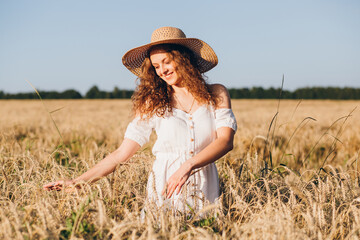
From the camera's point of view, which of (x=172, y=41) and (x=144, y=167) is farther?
(x=144, y=167)

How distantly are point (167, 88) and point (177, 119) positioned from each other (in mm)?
316

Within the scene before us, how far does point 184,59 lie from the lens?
2.05 m

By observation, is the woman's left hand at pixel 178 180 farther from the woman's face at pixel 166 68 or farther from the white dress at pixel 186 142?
the woman's face at pixel 166 68

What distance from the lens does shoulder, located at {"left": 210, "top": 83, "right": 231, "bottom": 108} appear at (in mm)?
1933

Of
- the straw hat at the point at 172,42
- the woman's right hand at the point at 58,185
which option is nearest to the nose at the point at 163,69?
the straw hat at the point at 172,42

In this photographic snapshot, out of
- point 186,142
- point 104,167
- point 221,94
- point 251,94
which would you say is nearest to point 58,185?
point 104,167

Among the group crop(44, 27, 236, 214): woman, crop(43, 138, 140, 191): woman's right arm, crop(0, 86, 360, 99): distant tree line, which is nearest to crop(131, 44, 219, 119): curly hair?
crop(44, 27, 236, 214): woman

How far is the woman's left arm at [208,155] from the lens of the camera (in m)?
1.53

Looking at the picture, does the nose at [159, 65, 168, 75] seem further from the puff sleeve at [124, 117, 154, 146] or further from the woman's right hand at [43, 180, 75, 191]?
the woman's right hand at [43, 180, 75, 191]

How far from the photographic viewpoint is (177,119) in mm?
1936

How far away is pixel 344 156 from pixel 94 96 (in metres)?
45.5

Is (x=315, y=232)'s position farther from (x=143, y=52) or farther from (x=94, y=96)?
(x=94, y=96)

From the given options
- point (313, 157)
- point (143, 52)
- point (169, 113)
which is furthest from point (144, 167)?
point (313, 157)

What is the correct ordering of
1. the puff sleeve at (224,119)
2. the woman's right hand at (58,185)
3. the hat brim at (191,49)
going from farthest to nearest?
1. the hat brim at (191,49)
2. the puff sleeve at (224,119)
3. the woman's right hand at (58,185)
